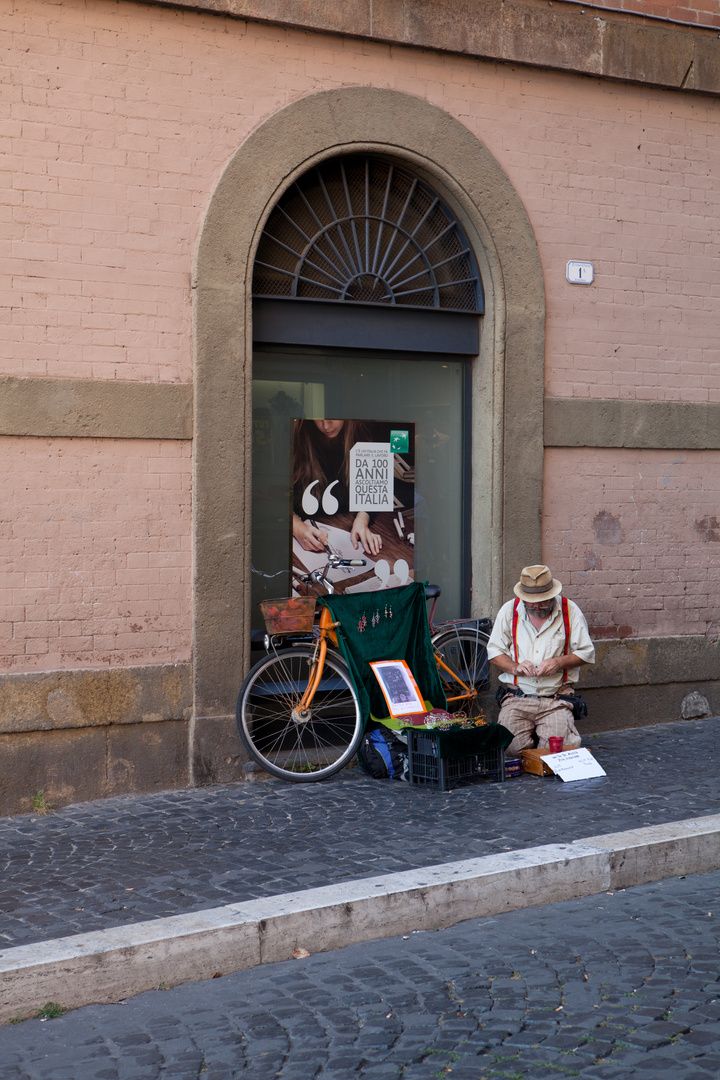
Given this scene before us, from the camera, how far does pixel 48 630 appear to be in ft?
21.9

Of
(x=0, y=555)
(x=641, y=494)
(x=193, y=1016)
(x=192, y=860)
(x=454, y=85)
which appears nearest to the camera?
(x=193, y=1016)

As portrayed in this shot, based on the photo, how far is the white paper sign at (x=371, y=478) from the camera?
7977mm

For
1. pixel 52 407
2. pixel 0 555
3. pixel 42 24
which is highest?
pixel 42 24

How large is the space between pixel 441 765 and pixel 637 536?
2.93 m

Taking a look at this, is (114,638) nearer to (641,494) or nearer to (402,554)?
(402,554)

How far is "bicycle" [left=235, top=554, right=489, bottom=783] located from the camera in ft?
23.3

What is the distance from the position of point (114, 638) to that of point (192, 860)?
1.84 metres

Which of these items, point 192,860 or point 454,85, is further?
point 454,85

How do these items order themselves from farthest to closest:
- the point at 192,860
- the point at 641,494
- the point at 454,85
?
the point at 641,494 < the point at 454,85 < the point at 192,860

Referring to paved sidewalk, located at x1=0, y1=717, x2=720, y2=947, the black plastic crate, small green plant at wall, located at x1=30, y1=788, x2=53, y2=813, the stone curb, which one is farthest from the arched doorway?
the stone curb

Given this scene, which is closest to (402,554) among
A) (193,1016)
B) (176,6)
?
(176,6)

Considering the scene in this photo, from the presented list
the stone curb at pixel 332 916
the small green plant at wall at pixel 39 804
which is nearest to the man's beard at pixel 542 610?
the stone curb at pixel 332 916

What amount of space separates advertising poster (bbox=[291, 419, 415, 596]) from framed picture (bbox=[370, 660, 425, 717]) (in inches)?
27.9

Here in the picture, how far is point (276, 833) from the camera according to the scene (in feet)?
19.4
